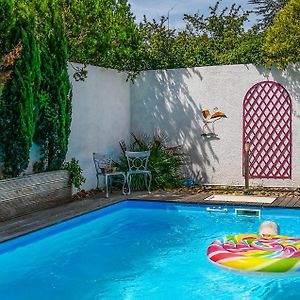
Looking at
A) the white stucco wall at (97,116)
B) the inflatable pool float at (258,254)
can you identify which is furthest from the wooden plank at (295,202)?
the white stucco wall at (97,116)

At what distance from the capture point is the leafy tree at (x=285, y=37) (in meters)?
8.84

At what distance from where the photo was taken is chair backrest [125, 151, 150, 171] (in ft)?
31.4

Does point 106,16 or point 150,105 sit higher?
point 106,16

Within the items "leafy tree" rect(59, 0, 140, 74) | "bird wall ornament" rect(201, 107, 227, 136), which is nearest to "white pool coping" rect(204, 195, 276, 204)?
"bird wall ornament" rect(201, 107, 227, 136)

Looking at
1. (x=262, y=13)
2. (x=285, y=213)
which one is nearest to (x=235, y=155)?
(x=285, y=213)

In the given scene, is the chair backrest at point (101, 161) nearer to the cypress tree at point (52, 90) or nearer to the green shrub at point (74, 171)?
the green shrub at point (74, 171)

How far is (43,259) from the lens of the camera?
580cm

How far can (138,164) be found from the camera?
10.1 m

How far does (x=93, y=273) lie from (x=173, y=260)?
3.26 ft

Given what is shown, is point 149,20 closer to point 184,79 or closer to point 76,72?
point 184,79

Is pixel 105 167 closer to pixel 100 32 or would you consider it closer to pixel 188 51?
pixel 100 32

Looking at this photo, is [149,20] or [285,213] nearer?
[285,213]

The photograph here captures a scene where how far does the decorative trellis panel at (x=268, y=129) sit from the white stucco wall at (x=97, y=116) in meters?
2.64

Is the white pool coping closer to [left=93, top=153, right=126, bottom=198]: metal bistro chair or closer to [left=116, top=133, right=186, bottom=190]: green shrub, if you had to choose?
[left=116, top=133, right=186, bottom=190]: green shrub
